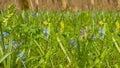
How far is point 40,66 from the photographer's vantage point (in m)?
1.87

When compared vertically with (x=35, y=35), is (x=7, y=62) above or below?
above

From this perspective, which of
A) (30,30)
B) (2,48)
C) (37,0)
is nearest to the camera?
(2,48)

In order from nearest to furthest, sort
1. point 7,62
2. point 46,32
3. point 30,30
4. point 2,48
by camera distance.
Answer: point 7,62
point 2,48
point 30,30
point 46,32

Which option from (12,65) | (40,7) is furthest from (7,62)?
(40,7)

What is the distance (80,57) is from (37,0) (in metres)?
12.3

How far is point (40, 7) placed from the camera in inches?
558

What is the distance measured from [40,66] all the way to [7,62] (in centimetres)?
33

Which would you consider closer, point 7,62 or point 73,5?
point 7,62

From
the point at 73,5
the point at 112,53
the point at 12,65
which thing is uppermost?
the point at 12,65

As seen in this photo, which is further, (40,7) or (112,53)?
(40,7)

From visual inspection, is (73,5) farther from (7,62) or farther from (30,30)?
(7,62)

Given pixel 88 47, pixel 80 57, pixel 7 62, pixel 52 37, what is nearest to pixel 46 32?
pixel 52 37

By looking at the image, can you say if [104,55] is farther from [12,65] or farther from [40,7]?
[40,7]

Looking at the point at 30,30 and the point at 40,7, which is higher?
the point at 30,30
